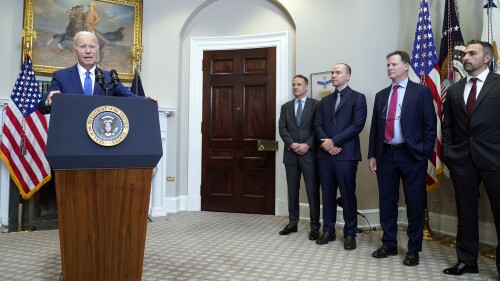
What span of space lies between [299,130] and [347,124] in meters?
0.60

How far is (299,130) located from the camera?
4.11 m

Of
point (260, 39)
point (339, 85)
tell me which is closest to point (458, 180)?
point (339, 85)

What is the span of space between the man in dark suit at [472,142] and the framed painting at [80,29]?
4060 mm

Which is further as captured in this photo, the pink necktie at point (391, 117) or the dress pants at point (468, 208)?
the pink necktie at point (391, 117)

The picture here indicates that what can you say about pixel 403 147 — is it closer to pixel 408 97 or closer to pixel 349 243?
pixel 408 97

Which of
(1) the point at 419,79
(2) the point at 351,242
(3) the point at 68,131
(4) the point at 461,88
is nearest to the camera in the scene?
(3) the point at 68,131

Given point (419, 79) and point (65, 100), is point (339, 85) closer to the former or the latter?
point (419, 79)

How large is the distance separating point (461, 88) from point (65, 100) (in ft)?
8.69

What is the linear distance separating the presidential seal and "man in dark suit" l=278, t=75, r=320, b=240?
7.69ft

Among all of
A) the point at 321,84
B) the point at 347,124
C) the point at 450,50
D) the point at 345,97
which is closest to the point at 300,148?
the point at 347,124

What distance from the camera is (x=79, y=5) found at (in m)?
5.08

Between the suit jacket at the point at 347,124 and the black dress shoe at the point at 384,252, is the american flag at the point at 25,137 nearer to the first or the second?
the suit jacket at the point at 347,124

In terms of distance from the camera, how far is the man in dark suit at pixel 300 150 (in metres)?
A: 4.01

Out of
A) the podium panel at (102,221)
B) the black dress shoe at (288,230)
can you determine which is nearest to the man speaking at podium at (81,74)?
the podium panel at (102,221)
